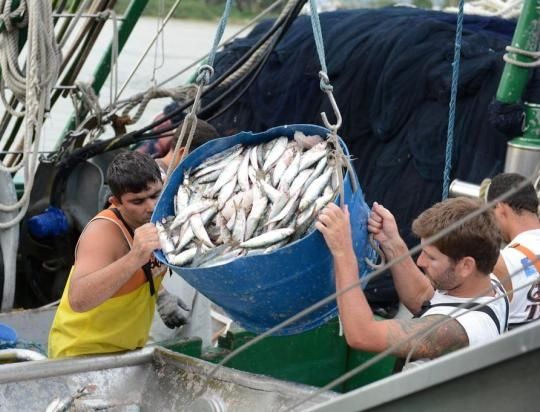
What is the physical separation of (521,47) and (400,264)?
2.08 m

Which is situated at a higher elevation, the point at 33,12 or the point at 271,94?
the point at 33,12

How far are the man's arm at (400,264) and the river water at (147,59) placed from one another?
18.8 feet

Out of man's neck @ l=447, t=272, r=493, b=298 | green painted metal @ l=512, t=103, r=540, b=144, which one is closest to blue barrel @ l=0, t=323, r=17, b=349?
man's neck @ l=447, t=272, r=493, b=298

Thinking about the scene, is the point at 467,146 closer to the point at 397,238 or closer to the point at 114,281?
the point at 397,238

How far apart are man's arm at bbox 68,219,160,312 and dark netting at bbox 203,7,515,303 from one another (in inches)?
102

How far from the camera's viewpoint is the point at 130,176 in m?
4.53

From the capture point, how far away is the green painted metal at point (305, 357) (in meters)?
5.82

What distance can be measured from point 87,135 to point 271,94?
1.61m

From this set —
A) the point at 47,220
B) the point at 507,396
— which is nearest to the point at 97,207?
the point at 47,220

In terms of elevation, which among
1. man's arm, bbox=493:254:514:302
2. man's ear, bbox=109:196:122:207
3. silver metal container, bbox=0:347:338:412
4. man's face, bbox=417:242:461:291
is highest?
man's face, bbox=417:242:461:291

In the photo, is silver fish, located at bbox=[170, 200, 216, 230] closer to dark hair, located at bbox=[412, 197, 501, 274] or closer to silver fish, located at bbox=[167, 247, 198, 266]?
silver fish, located at bbox=[167, 247, 198, 266]

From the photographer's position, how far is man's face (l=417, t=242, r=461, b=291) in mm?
3793

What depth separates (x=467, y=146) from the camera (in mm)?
7027

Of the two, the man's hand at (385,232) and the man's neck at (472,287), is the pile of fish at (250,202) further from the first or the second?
the man's neck at (472,287)
